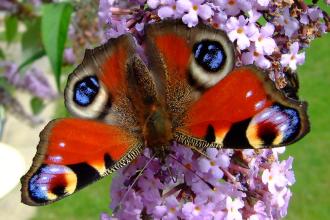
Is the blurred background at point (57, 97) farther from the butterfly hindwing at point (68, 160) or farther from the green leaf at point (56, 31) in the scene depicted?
the butterfly hindwing at point (68, 160)

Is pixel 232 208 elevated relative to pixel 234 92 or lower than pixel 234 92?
lower

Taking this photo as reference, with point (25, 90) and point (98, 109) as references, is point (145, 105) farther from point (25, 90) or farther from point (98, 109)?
point (25, 90)

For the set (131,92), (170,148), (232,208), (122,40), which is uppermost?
(122,40)

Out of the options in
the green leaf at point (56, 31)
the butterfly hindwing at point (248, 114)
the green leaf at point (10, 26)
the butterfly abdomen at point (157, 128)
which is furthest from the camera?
the green leaf at point (10, 26)

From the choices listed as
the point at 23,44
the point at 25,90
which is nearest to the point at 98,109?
the point at 23,44

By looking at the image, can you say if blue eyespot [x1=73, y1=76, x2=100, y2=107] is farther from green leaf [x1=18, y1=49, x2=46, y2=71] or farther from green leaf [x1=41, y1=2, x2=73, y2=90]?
green leaf [x1=18, y1=49, x2=46, y2=71]

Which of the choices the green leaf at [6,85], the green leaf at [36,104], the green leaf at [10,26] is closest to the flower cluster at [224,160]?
the green leaf at [10,26]

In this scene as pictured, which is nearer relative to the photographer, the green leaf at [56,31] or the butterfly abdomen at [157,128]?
the butterfly abdomen at [157,128]
